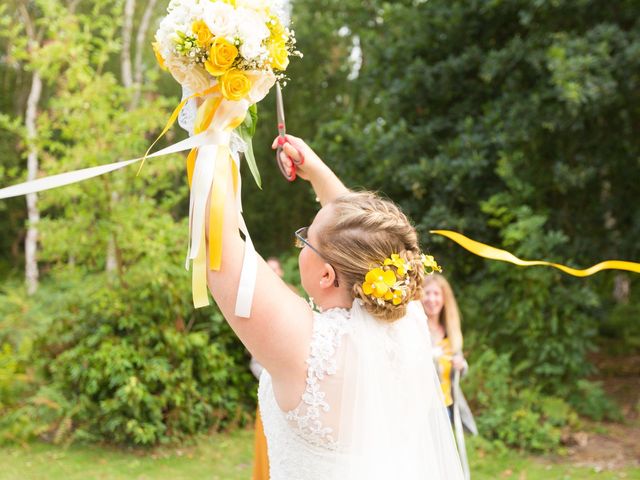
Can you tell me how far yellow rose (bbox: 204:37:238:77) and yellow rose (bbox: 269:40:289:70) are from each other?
12cm

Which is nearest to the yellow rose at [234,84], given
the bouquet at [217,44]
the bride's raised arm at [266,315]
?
the bouquet at [217,44]

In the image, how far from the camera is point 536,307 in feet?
22.1

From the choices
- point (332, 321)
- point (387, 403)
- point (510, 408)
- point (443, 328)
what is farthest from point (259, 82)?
point (510, 408)

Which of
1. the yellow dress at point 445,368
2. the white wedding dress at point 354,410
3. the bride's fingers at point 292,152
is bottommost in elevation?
the yellow dress at point 445,368

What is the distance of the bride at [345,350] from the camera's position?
156 cm

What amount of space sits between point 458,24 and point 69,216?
4.52 meters

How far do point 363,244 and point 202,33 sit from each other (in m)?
0.64

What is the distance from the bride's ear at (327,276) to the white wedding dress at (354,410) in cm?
7

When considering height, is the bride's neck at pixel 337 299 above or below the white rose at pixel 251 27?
below

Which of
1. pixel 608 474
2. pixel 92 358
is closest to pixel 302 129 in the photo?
pixel 92 358

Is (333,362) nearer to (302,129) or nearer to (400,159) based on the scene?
(400,159)

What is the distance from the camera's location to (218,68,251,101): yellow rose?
1.56 m

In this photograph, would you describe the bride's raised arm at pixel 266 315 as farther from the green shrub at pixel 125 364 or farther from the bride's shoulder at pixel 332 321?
the green shrub at pixel 125 364

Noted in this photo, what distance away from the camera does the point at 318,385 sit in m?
1.62
